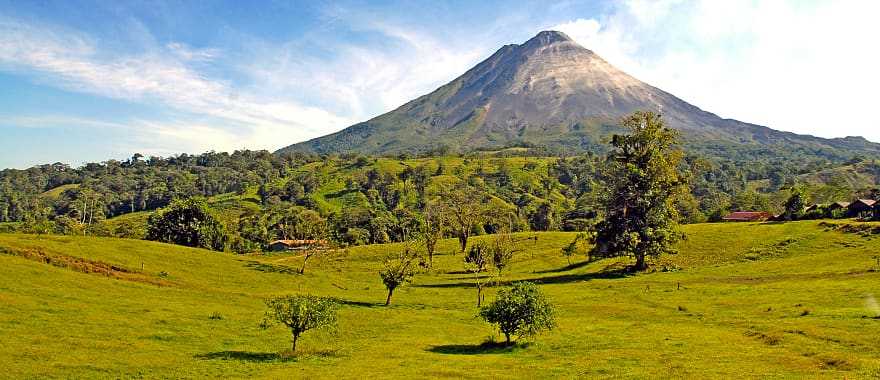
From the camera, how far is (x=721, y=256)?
89.5 meters

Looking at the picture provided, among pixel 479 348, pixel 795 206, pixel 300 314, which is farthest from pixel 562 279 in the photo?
pixel 795 206

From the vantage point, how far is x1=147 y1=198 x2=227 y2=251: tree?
406ft

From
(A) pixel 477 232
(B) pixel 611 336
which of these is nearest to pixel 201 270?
(B) pixel 611 336

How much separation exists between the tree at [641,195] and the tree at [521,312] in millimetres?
44588

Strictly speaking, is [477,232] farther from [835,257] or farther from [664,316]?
[664,316]

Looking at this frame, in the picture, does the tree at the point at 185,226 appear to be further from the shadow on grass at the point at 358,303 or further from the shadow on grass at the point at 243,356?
the shadow on grass at the point at 243,356

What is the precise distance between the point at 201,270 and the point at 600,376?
63.1m

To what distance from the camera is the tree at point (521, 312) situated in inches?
1720

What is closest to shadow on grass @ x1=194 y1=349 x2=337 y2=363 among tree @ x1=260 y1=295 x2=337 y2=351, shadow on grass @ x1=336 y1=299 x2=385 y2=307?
tree @ x1=260 y1=295 x2=337 y2=351

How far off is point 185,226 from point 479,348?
100 meters

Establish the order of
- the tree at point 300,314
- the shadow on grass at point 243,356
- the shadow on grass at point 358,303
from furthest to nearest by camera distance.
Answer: the shadow on grass at point 358,303 → the tree at point 300,314 → the shadow on grass at point 243,356

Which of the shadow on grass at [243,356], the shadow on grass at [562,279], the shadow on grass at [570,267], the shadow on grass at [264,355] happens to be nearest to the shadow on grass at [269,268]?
the shadow on grass at [562,279]

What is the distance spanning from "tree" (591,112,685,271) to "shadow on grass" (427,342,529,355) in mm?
45913

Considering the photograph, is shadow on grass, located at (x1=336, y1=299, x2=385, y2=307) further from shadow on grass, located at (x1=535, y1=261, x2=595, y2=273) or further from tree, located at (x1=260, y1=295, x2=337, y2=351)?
shadow on grass, located at (x1=535, y1=261, x2=595, y2=273)
